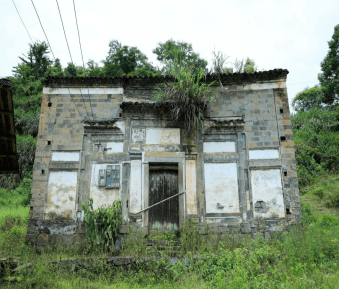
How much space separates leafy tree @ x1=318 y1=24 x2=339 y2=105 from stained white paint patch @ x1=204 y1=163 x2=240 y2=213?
16081mm

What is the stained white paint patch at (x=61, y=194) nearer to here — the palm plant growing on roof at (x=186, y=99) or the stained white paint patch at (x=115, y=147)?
the stained white paint patch at (x=115, y=147)

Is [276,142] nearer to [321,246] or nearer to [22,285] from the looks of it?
[321,246]

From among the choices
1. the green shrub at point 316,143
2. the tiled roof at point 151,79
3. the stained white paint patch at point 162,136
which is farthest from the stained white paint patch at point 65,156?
the green shrub at point 316,143

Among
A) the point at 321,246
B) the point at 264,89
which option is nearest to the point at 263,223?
the point at 321,246

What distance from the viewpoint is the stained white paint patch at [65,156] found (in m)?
11.1

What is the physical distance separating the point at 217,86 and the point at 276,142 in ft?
9.18

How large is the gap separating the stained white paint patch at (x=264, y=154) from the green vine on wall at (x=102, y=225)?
456cm

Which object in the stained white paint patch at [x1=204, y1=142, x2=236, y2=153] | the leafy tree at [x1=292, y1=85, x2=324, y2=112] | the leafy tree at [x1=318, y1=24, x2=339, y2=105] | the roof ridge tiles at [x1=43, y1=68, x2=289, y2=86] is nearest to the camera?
the stained white paint patch at [x1=204, y1=142, x2=236, y2=153]

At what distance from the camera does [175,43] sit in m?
27.2

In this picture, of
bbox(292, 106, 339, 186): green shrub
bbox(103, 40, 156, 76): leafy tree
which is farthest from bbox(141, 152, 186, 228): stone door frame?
bbox(103, 40, 156, 76): leafy tree

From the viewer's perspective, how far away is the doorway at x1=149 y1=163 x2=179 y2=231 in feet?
35.0

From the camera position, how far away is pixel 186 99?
10.9m

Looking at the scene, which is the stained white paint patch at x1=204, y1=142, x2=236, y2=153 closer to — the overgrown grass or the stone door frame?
the stone door frame

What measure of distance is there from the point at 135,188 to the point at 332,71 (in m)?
19.4
